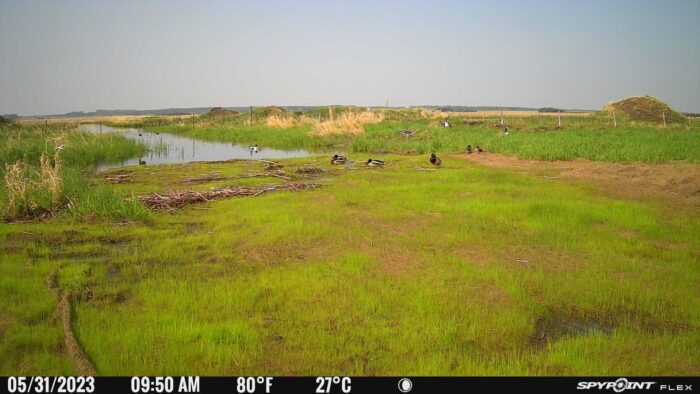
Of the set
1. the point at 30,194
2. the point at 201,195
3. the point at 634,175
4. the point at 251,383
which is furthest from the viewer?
the point at 634,175

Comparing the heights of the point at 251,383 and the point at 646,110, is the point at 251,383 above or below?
below

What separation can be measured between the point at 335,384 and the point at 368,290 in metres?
2.25

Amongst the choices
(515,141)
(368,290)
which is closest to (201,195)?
(368,290)

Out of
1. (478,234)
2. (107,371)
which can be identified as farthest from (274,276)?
(478,234)

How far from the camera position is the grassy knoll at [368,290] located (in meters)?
4.29

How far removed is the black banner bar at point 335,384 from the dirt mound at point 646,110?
144 ft

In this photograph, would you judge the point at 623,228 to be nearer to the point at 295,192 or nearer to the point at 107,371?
the point at 295,192

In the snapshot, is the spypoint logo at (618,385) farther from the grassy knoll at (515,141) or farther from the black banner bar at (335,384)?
the grassy knoll at (515,141)

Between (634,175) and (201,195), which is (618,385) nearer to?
(201,195)

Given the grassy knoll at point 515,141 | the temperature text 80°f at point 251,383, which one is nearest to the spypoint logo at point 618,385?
the temperature text 80°f at point 251,383

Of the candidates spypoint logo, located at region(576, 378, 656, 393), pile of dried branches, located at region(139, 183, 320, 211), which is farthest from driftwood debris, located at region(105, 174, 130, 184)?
spypoint logo, located at region(576, 378, 656, 393)

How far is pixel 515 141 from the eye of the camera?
22188 mm

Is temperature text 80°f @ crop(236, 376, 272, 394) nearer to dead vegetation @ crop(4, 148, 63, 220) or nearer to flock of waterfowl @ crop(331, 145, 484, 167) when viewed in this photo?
dead vegetation @ crop(4, 148, 63, 220)

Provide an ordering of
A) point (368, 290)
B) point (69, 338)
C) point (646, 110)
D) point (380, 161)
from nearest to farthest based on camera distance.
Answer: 1. point (69, 338)
2. point (368, 290)
3. point (380, 161)
4. point (646, 110)
